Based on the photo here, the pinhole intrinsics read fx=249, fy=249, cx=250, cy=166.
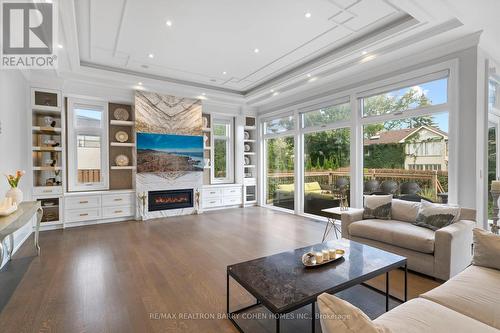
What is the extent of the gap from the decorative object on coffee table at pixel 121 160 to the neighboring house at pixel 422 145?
566 centimetres

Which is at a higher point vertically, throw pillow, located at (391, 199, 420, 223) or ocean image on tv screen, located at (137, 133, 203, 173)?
ocean image on tv screen, located at (137, 133, 203, 173)

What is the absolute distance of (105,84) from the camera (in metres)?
5.52

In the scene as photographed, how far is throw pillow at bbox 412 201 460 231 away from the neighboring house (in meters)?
0.97

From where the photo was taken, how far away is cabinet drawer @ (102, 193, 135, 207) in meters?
5.53

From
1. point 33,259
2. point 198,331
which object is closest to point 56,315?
point 198,331

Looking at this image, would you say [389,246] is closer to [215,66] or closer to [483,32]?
[483,32]

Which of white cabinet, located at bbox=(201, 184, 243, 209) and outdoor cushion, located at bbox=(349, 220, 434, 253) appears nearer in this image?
outdoor cushion, located at bbox=(349, 220, 434, 253)

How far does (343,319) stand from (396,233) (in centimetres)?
261

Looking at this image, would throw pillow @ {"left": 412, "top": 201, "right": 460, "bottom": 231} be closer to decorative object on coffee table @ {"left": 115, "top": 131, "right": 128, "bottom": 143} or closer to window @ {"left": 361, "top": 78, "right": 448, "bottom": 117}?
window @ {"left": 361, "top": 78, "right": 448, "bottom": 117}

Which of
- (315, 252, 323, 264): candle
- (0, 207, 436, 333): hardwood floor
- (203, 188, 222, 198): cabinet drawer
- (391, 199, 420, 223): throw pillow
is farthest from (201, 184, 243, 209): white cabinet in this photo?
(315, 252, 323, 264): candle

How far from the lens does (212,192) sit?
6.98m

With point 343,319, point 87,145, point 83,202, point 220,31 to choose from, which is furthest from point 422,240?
point 87,145

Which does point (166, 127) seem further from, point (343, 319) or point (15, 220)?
point (343, 319)

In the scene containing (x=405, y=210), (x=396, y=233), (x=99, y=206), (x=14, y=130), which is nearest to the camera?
(x=396, y=233)
